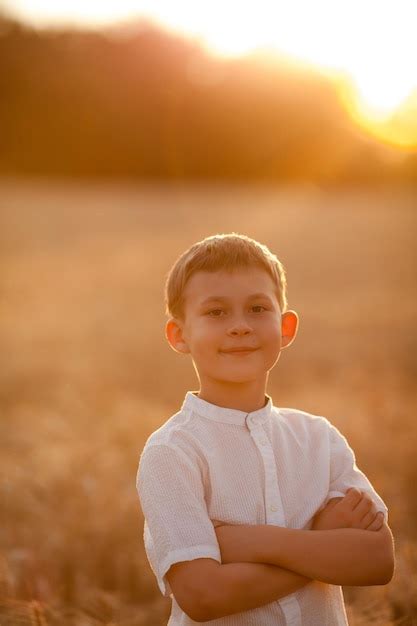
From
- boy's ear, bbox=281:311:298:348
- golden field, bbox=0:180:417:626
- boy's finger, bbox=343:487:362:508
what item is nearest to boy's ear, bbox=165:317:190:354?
boy's ear, bbox=281:311:298:348

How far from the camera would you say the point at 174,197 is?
35531 mm

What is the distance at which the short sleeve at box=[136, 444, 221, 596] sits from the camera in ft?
6.41

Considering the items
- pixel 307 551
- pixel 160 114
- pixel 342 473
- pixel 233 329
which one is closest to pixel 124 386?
pixel 342 473

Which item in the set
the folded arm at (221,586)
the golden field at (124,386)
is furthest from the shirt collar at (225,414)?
the golden field at (124,386)

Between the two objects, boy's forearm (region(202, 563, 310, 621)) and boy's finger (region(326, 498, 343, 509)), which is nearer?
boy's forearm (region(202, 563, 310, 621))

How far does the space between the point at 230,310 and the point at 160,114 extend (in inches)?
1647

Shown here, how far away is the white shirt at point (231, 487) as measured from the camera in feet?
6.49

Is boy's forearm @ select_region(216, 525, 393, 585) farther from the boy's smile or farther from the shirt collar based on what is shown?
the boy's smile

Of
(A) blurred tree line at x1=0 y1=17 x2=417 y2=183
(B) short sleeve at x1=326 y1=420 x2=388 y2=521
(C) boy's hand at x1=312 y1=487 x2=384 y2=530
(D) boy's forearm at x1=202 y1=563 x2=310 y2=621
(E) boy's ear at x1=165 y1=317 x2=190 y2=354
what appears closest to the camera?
(D) boy's forearm at x1=202 y1=563 x2=310 y2=621

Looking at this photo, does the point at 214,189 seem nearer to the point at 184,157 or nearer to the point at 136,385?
the point at 184,157

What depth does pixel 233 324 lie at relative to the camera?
211 cm

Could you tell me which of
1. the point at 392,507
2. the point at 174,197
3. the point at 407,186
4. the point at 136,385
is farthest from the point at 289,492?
the point at 407,186

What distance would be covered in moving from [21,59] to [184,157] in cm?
Result: 1028

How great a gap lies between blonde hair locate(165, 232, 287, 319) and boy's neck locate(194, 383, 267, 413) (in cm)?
24
